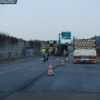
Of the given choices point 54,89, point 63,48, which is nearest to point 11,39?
point 63,48

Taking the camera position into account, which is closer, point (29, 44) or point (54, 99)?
point (54, 99)

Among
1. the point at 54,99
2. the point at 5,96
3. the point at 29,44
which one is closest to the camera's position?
the point at 54,99

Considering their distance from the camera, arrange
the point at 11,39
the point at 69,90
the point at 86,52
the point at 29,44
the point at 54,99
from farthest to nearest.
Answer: the point at 29,44
the point at 11,39
the point at 86,52
the point at 69,90
the point at 54,99

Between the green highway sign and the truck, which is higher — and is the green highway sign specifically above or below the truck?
above

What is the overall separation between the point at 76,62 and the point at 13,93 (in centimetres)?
3000

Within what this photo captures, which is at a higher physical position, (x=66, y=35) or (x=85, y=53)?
(x=66, y=35)

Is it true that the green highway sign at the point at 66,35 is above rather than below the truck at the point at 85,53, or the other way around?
above

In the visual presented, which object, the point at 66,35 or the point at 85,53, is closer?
the point at 85,53

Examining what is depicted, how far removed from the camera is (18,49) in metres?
72.9

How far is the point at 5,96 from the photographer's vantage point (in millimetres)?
13570

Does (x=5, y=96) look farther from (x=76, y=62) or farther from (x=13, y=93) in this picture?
(x=76, y=62)

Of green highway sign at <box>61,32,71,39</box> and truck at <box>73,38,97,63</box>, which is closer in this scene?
truck at <box>73,38,97,63</box>

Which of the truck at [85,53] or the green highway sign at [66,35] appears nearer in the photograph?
the truck at [85,53]

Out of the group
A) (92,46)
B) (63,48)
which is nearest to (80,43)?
(92,46)
